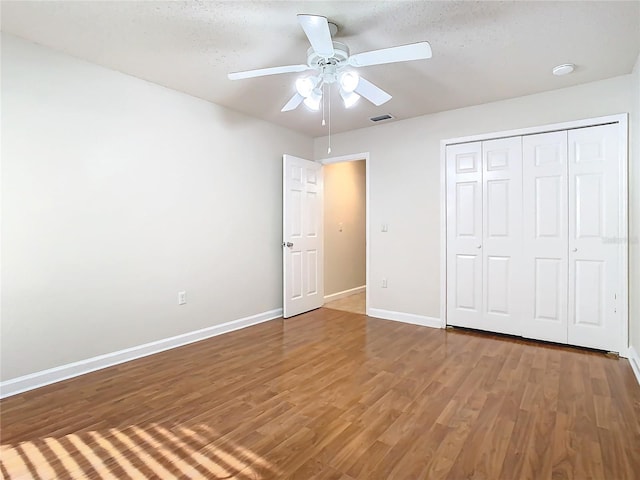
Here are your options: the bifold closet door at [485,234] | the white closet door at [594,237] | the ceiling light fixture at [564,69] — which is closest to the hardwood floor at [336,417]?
the white closet door at [594,237]

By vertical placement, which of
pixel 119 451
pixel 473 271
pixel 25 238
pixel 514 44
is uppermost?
pixel 514 44

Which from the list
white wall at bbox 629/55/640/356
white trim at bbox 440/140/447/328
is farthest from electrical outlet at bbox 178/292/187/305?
white wall at bbox 629/55/640/356

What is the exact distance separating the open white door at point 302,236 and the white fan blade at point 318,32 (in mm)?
2375

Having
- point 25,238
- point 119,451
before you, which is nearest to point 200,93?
point 25,238

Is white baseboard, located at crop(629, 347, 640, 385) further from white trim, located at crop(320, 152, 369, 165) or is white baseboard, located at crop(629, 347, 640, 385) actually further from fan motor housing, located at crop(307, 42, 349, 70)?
white trim, located at crop(320, 152, 369, 165)

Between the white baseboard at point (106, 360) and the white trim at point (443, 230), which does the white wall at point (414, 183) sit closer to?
the white trim at point (443, 230)

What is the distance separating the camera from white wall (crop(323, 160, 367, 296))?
5.52m

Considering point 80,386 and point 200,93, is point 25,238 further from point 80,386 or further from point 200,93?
point 200,93

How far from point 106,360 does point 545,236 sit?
4224mm

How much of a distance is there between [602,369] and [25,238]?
453 centimetres

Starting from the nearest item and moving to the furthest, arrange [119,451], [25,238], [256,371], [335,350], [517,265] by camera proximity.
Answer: [119,451] → [25,238] → [256,371] → [335,350] → [517,265]

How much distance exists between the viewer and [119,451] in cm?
176

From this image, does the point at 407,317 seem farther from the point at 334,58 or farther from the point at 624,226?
the point at 334,58

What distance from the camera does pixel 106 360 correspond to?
9.32 ft
